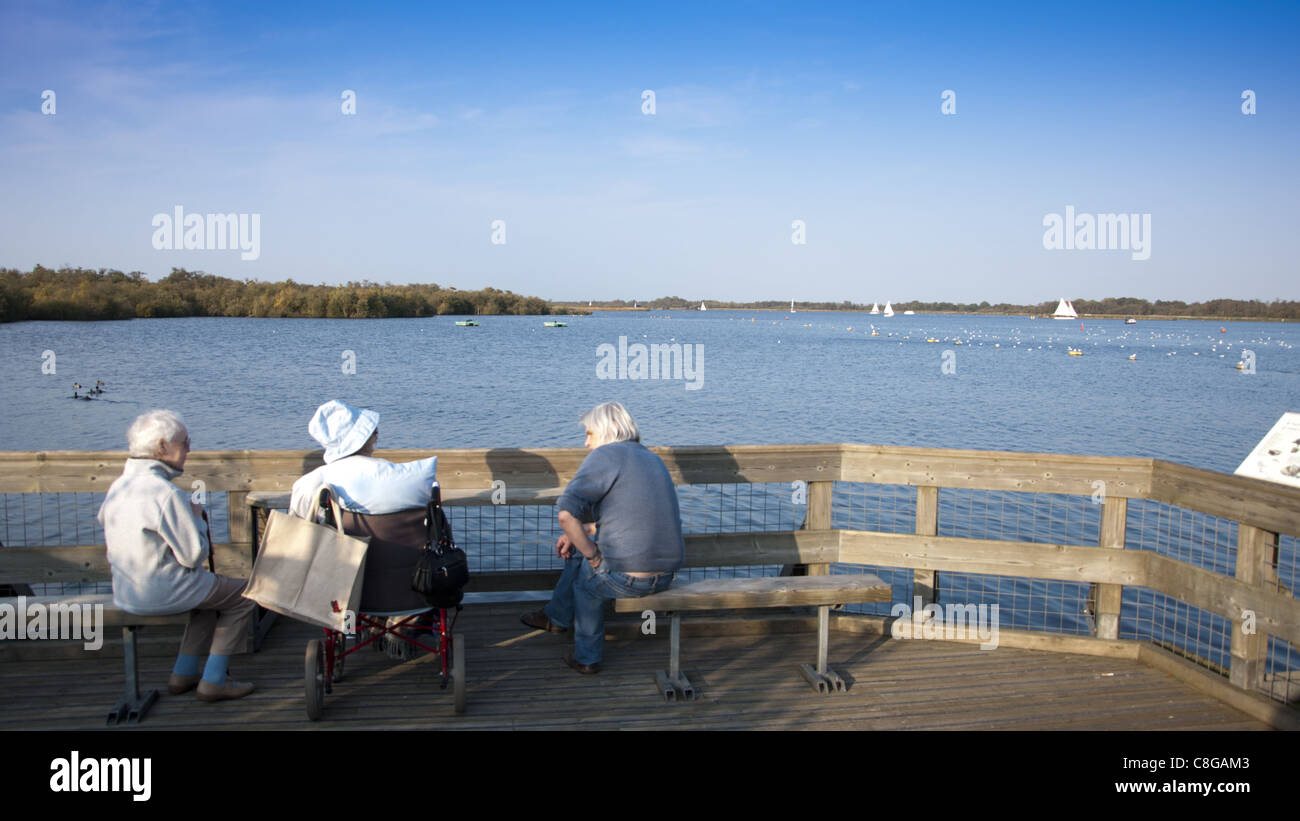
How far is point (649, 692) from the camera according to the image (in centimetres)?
475

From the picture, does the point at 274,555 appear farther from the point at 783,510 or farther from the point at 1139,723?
the point at 783,510

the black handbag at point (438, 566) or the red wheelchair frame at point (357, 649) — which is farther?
the black handbag at point (438, 566)

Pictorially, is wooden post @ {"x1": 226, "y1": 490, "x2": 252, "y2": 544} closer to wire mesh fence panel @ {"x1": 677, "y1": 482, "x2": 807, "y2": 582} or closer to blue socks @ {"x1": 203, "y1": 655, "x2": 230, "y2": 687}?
blue socks @ {"x1": 203, "y1": 655, "x2": 230, "y2": 687}

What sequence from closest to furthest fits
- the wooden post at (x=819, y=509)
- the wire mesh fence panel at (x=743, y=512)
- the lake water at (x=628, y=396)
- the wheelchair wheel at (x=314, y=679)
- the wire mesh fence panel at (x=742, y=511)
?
the wheelchair wheel at (x=314, y=679) < the wooden post at (x=819, y=509) < the wire mesh fence panel at (x=743, y=512) < the wire mesh fence panel at (x=742, y=511) < the lake water at (x=628, y=396)

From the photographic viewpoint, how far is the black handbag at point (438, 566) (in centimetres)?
426

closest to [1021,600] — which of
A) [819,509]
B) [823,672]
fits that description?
[819,509]

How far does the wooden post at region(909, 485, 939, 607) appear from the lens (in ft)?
19.2

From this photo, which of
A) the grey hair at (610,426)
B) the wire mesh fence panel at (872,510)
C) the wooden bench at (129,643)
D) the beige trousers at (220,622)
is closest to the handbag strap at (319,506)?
the beige trousers at (220,622)

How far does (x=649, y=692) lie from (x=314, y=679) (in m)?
1.69

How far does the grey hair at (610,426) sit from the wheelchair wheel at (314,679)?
1733 millimetres

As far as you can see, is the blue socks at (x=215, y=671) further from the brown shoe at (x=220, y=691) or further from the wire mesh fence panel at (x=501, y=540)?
the wire mesh fence panel at (x=501, y=540)

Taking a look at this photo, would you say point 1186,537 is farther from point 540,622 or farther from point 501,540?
point 540,622

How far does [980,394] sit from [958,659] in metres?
35.5

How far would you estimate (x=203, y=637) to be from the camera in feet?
14.7
